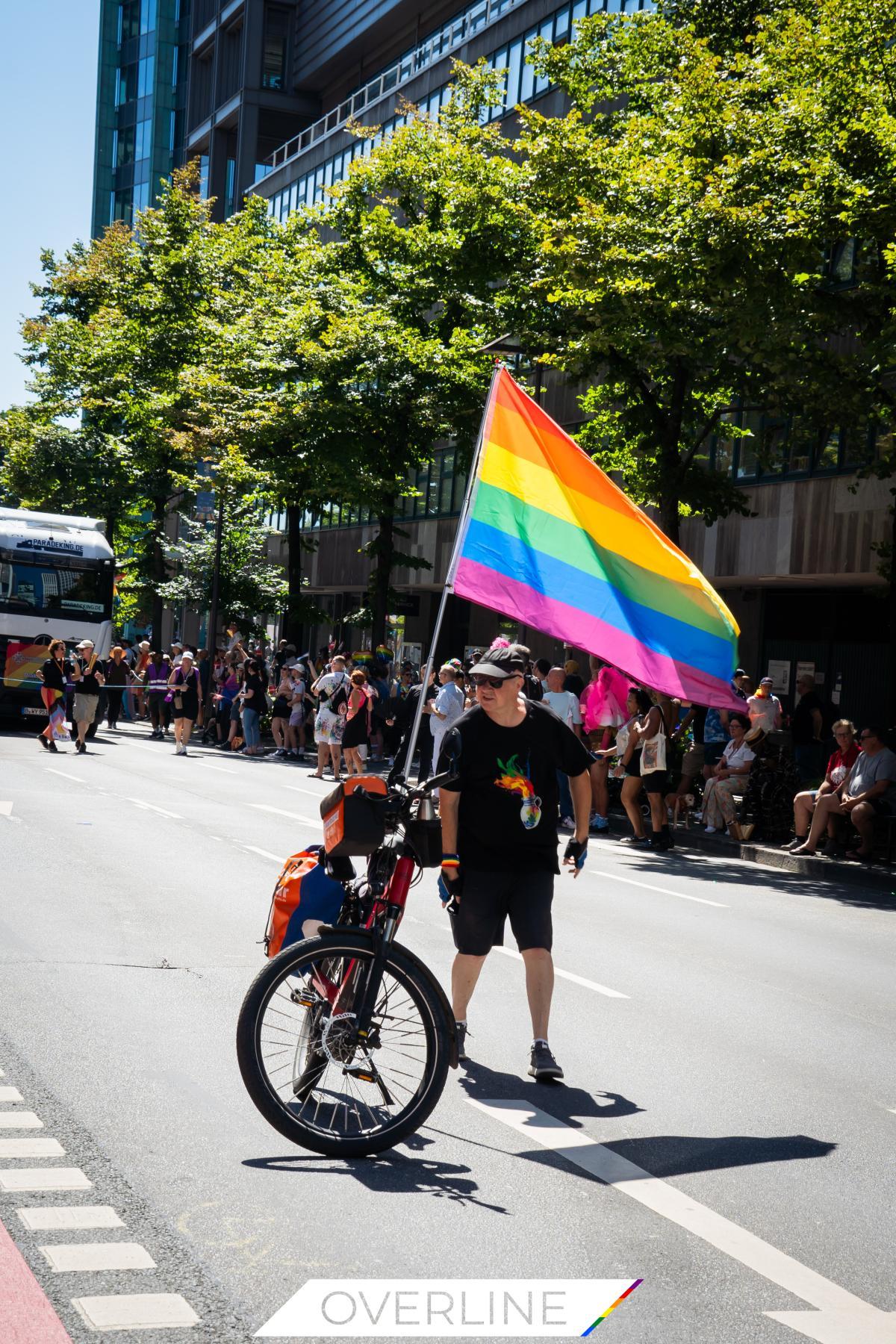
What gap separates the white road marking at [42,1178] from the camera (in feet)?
15.8

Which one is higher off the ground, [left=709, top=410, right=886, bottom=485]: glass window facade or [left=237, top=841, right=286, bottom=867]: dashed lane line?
[left=709, top=410, right=886, bottom=485]: glass window facade

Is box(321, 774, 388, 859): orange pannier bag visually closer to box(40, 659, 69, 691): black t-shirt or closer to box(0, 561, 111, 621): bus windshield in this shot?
box(40, 659, 69, 691): black t-shirt

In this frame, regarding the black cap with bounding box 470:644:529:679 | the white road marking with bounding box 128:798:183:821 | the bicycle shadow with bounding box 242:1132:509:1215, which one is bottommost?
the bicycle shadow with bounding box 242:1132:509:1215

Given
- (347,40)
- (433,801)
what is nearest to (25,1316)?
(433,801)

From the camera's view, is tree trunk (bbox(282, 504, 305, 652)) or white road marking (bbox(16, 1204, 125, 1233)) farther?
tree trunk (bbox(282, 504, 305, 652))

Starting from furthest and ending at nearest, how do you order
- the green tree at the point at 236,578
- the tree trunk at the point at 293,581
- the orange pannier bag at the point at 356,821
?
the green tree at the point at 236,578 → the tree trunk at the point at 293,581 → the orange pannier bag at the point at 356,821

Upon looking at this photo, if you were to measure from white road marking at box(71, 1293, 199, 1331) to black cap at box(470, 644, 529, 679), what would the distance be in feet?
9.81

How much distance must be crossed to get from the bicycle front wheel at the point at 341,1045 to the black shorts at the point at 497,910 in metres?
1.19

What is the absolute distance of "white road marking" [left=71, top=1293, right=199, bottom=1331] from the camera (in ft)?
12.5

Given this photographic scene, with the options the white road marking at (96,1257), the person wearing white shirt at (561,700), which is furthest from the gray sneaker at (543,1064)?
the person wearing white shirt at (561,700)

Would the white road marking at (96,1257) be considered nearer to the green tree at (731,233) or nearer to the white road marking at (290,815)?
the white road marking at (290,815)

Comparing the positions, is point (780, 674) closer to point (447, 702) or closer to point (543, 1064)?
point (447, 702)

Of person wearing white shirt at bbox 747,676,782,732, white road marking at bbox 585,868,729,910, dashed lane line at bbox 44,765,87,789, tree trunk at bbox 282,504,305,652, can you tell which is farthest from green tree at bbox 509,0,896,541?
tree trunk at bbox 282,504,305,652

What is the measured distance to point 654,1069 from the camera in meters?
7.04
